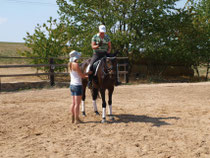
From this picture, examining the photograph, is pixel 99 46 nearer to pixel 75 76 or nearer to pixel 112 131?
pixel 75 76

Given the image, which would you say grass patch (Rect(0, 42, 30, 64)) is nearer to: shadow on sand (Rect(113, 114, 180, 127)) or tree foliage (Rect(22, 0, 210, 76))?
tree foliage (Rect(22, 0, 210, 76))

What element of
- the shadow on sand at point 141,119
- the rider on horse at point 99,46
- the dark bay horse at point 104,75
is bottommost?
the shadow on sand at point 141,119

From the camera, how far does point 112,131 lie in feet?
19.7

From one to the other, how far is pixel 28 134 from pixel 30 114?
2.00 metres

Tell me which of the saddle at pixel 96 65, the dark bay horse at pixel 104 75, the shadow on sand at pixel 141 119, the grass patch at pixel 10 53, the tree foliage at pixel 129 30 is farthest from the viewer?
the grass patch at pixel 10 53

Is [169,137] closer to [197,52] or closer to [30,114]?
[30,114]

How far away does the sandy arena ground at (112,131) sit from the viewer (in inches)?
186

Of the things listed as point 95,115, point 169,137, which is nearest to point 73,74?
point 95,115

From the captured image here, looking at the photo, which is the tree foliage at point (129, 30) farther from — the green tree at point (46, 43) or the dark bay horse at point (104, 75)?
the dark bay horse at point (104, 75)

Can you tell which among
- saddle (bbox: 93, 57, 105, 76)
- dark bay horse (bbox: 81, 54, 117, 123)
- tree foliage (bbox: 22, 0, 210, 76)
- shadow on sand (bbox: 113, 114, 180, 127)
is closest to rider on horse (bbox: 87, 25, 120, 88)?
saddle (bbox: 93, 57, 105, 76)

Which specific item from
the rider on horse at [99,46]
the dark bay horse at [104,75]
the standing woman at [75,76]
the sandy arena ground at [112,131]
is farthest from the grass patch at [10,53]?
the standing woman at [75,76]

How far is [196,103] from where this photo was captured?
378 inches

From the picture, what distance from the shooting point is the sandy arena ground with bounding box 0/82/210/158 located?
4719 millimetres

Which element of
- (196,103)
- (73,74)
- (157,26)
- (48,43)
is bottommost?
(196,103)
